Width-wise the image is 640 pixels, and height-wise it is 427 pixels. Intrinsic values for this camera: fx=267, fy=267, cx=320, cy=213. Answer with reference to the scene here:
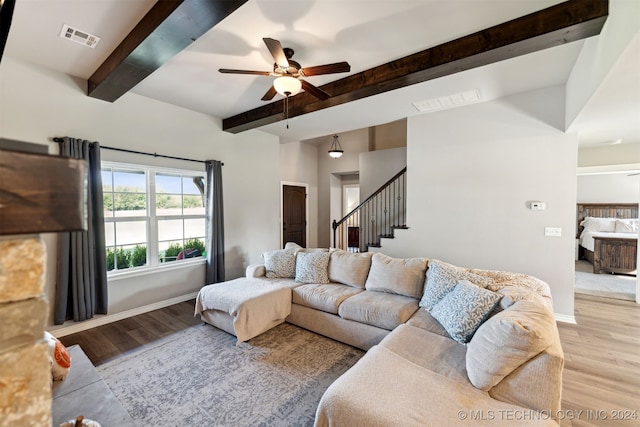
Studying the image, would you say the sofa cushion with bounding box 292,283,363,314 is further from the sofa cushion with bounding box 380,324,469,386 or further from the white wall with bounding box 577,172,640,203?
the white wall with bounding box 577,172,640,203

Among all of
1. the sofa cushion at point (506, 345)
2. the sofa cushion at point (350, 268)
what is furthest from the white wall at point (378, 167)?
the sofa cushion at point (506, 345)

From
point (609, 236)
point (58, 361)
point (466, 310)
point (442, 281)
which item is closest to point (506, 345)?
point (466, 310)

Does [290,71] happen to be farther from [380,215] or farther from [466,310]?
[380,215]

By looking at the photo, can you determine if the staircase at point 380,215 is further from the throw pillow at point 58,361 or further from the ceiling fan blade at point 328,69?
the throw pillow at point 58,361

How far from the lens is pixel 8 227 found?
0.41 meters

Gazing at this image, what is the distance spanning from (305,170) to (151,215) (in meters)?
4.25

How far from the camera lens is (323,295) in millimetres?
2992

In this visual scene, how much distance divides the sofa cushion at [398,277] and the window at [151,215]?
9.61 feet

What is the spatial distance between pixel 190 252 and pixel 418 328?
3.58 metres

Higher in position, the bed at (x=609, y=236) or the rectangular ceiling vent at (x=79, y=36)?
the rectangular ceiling vent at (x=79, y=36)

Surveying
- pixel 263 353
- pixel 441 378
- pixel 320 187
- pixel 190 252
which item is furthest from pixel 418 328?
A: pixel 320 187

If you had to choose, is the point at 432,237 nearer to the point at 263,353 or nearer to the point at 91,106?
the point at 263,353

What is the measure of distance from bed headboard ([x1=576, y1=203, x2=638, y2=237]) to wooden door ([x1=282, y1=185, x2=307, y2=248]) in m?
7.16

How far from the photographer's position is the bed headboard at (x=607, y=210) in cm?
650
